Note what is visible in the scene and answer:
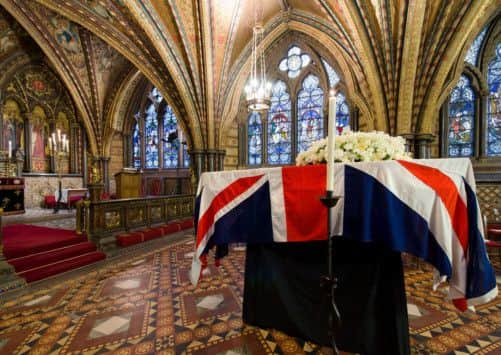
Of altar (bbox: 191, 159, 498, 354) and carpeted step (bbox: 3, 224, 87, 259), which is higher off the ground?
altar (bbox: 191, 159, 498, 354)

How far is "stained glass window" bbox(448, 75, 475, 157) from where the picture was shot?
27.2ft

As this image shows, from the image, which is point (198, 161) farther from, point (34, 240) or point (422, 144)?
point (422, 144)

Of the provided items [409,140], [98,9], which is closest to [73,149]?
[98,9]

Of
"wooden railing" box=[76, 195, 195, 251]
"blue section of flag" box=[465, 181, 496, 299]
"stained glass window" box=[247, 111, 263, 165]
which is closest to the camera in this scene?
"blue section of flag" box=[465, 181, 496, 299]

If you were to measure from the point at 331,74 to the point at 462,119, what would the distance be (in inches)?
194

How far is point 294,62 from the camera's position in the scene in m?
10.8

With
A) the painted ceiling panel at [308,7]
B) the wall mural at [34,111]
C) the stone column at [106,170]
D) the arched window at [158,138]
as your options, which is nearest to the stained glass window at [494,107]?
the painted ceiling panel at [308,7]

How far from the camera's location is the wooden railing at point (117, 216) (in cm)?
524

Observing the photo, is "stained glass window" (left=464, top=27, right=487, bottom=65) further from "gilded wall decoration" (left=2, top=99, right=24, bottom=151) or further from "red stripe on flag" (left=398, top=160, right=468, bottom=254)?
"gilded wall decoration" (left=2, top=99, right=24, bottom=151)

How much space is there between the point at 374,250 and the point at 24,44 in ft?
50.3

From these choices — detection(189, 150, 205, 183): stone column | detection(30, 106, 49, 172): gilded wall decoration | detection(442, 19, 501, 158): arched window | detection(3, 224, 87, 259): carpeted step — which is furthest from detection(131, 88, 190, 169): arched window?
detection(442, 19, 501, 158): arched window

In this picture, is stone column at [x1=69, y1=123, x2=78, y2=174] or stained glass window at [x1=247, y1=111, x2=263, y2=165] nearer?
stained glass window at [x1=247, y1=111, x2=263, y2=165]

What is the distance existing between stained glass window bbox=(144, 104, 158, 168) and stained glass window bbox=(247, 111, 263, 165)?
19.6ft

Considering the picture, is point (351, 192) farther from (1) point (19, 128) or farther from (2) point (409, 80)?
(1) point (19, 128)
